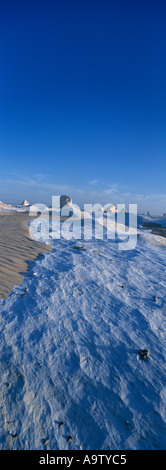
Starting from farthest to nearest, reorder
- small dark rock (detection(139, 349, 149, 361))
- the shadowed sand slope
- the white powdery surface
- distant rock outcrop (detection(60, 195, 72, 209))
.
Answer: distant rock outcrop (detection(60, 195, 72, 209)) < the shadowed sand slope < small dark rock (detection(139, 349, 149, 361)) < the white powdery surface

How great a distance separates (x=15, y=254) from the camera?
256 inches

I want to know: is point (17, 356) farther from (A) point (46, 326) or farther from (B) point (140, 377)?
(B) point (140, 377)

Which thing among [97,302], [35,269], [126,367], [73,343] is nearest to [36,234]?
[35,269]

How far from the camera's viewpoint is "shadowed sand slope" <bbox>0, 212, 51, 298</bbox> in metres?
4.87

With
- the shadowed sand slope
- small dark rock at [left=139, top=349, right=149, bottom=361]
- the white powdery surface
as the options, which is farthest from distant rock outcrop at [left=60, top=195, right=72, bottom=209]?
small dark rock at [left=139, top=349, right=149, bottom=361]

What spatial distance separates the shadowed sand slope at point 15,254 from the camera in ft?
16.0

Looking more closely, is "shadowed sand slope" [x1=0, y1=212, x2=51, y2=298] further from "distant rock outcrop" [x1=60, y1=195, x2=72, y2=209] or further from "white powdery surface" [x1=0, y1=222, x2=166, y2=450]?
"distant rock outcrop" [x1=60, y1=195, x2=72, y2=209]

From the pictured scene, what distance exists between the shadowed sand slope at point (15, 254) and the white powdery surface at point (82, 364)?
35 cm

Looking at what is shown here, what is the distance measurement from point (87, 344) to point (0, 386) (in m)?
1.30

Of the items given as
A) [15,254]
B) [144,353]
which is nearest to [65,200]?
[15,254]

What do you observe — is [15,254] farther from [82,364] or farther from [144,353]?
[144,353]

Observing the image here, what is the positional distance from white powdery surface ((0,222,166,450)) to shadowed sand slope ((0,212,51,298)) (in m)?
0.35

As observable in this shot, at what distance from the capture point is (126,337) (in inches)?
132

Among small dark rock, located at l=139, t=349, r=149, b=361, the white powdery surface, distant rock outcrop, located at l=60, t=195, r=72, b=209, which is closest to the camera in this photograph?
the white powdery surface
